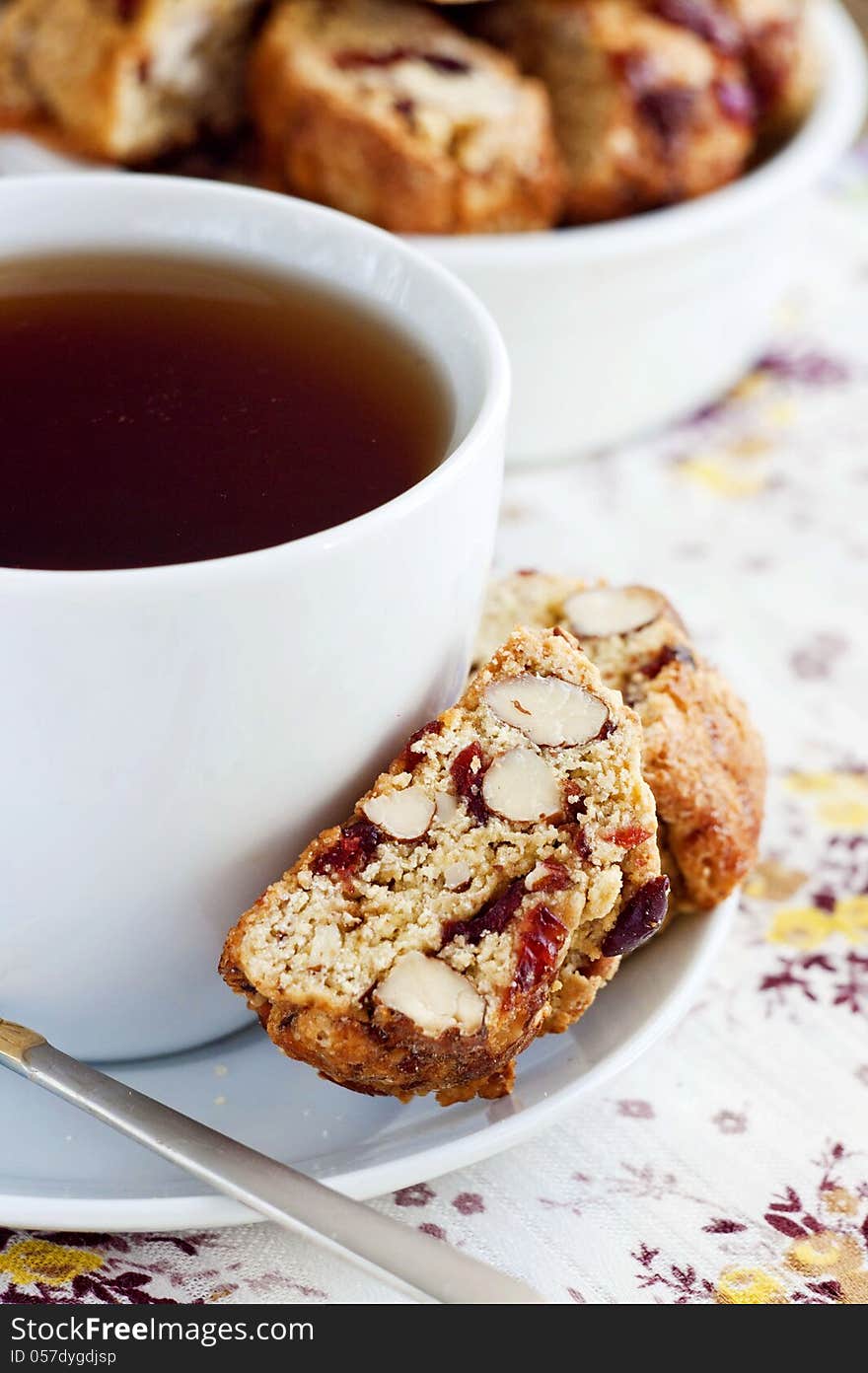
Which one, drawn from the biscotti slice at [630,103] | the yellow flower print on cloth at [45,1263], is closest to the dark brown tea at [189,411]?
the yellow flower print on cloth at [45,1263]

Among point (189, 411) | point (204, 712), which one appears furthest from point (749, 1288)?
point (189, 411)

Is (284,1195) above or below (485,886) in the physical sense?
below

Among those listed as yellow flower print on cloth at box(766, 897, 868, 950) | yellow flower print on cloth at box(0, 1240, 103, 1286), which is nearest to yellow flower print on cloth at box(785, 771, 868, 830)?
yellow flower print on cloth at box(766, 897, 868, 950)

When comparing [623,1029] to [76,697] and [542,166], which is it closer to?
[76,697]

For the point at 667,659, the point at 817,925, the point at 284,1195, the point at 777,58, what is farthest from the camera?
the point at 777,58

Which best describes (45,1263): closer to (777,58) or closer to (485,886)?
(485,886)

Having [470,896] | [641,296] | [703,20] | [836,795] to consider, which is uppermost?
[703,20]

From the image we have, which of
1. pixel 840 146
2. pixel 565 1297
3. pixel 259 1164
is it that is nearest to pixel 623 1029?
pixel 565 1297
